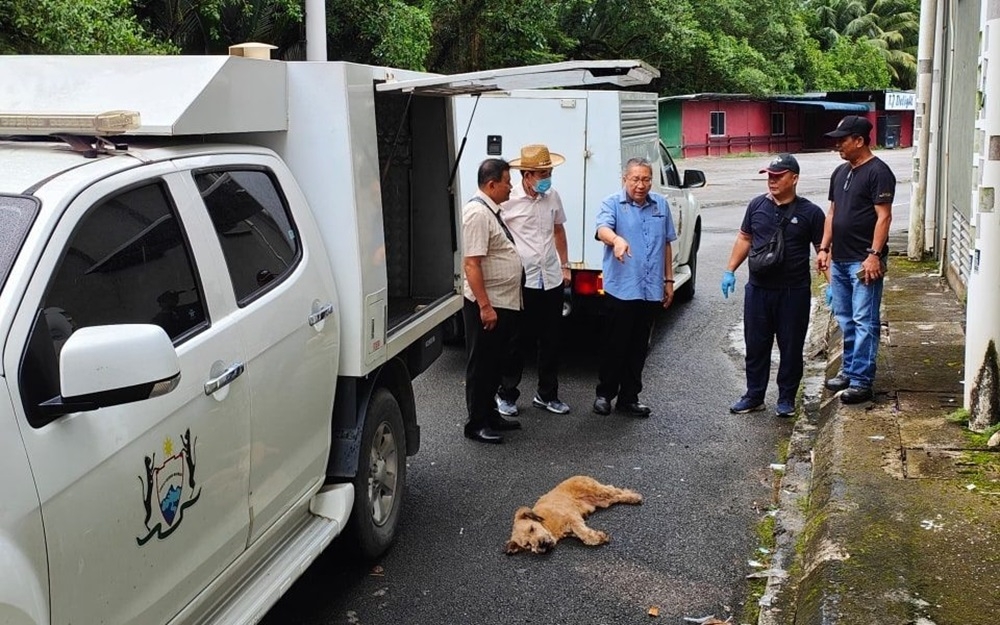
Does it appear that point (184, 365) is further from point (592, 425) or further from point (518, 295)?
point (592, 425)

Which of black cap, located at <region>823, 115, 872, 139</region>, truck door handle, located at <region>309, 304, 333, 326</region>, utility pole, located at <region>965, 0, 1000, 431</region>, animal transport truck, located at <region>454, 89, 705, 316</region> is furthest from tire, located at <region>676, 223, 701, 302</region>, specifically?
truck door handle, located at <region>309, 304, 333, 326</region>

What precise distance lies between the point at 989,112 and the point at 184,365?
454 cm

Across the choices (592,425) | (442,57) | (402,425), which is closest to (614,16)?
(442,57)

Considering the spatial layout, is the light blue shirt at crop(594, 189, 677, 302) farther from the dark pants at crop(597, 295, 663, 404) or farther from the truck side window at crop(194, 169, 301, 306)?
the truck side window at crop(194, 169, 301, 306)

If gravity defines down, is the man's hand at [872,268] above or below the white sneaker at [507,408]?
above

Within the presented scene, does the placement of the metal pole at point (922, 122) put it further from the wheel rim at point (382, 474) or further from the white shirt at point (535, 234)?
the wheel rim at point (382, 474)

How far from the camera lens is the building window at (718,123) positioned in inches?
1784

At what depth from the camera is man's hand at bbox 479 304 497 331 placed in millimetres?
6941

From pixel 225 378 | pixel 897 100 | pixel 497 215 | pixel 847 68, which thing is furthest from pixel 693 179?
pixel 847 68

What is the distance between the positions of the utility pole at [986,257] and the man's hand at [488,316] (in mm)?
2818

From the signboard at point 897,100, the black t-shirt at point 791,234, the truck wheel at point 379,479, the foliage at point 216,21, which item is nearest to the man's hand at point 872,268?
the black t-shirt at point 791,234

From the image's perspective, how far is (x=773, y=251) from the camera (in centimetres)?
739

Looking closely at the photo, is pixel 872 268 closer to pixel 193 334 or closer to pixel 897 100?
pixel 193 334

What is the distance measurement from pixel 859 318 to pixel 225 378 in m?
4.78
